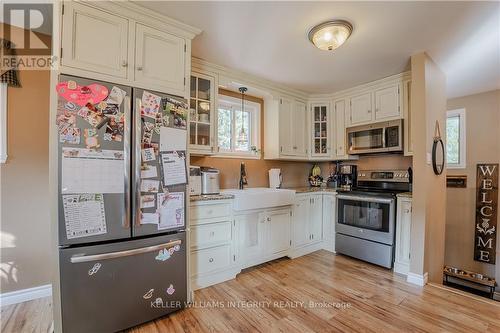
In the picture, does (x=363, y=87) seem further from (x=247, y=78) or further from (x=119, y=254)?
(x=119, y=254)

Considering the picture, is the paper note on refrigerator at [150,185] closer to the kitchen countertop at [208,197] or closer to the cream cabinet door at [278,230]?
the kitchen countertop at [208,197]

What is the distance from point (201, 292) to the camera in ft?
7.29

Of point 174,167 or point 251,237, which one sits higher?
point 174,167

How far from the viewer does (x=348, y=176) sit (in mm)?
3605

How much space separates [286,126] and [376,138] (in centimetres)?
121

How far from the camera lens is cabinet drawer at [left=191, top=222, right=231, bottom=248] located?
2.21 m

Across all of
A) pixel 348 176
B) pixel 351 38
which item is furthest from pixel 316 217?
pixel 351 38

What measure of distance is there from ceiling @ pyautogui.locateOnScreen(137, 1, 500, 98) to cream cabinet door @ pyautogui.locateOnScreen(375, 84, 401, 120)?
0.21 meters

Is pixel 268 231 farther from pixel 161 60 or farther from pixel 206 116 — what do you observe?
pixel 161 60

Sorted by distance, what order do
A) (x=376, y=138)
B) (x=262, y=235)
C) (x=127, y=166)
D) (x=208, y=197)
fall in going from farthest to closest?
(x=376, y=138) → (x=262, y=235) → (x=208, y=197) → (x=127, y=166)

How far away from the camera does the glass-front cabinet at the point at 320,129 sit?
3674mm

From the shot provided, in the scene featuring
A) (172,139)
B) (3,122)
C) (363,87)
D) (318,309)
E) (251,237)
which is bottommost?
(318,309)

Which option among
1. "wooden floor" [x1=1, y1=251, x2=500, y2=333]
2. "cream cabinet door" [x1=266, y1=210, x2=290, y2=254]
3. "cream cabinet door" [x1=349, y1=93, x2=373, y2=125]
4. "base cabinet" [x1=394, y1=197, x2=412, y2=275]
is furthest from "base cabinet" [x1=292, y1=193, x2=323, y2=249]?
"cream cabinet door" [x1=349, y1=93, x2=373, y2=125]

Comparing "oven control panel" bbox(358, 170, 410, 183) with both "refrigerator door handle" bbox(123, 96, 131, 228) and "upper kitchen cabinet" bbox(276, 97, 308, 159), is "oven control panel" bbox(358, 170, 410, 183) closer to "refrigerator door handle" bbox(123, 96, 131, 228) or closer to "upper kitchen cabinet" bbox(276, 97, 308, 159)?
"upper kitchen cabinet" bbox(276, 97, 308, 159)
